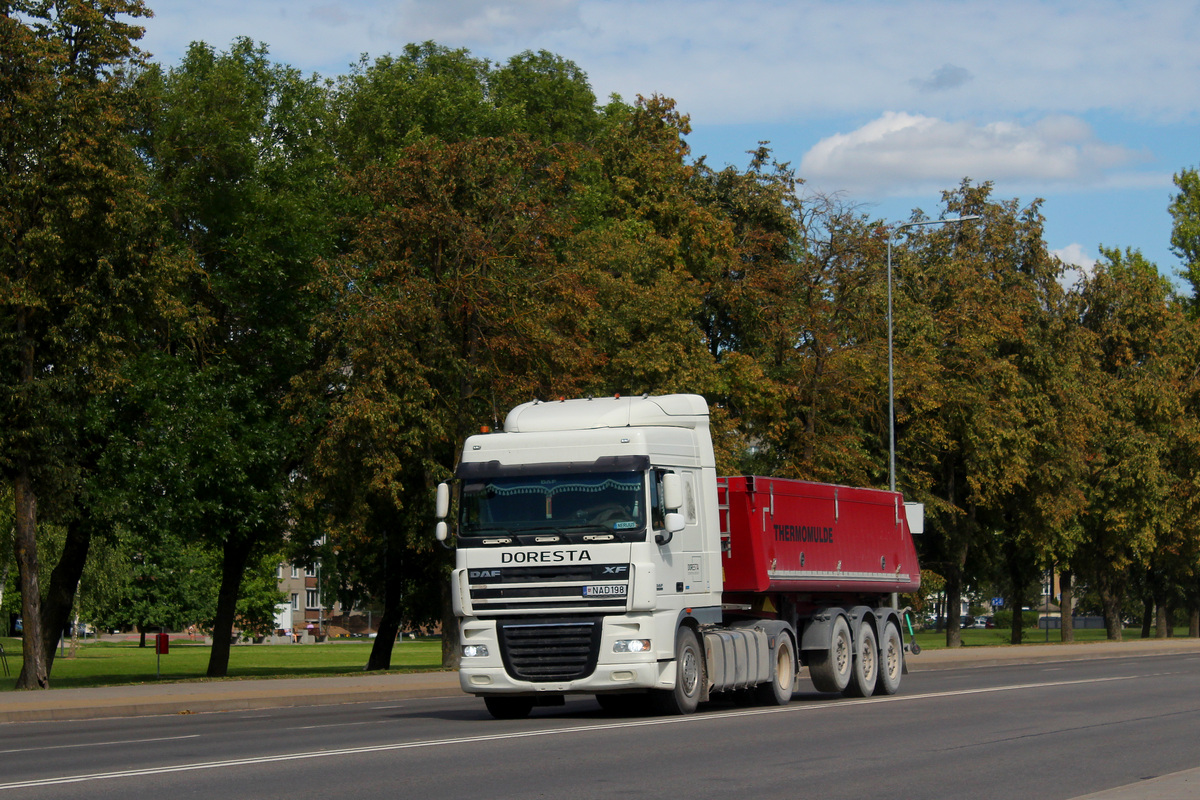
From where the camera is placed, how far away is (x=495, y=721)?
17.7 m

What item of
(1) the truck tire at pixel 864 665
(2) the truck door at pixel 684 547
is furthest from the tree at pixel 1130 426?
(2) the truck door at pixel 684 547

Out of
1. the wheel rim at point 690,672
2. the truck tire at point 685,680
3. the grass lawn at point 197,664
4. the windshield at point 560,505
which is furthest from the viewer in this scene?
the grass lawn at point 197,664

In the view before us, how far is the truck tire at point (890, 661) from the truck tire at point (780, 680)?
107 inches

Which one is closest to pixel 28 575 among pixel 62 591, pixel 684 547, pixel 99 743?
pixel 62 591

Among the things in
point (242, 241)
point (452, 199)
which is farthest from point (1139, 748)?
point (242, 241)

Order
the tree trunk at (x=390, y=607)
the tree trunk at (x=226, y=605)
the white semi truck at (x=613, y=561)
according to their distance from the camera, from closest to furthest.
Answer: the white semi truck at (x=613, y=561)
the tree trunk at (x=226, y=605)
the tree trunk at (x=390, y=607)

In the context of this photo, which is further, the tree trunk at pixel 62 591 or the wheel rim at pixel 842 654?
the tree trunk at pixel 62 591

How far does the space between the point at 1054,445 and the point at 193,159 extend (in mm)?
30785

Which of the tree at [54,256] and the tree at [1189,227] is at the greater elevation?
the tree at [1189,227]

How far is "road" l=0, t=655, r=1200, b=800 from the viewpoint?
423 inches

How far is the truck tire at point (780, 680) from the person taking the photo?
64.9 ft

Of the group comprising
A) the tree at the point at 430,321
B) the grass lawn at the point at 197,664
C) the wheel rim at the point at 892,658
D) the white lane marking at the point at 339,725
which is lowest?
the grass lawn at the point at 197,664

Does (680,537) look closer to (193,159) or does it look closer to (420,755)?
(420,755)

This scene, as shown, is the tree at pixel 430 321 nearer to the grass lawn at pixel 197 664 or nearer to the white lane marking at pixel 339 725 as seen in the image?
the grass lawn at pixel 197 664
